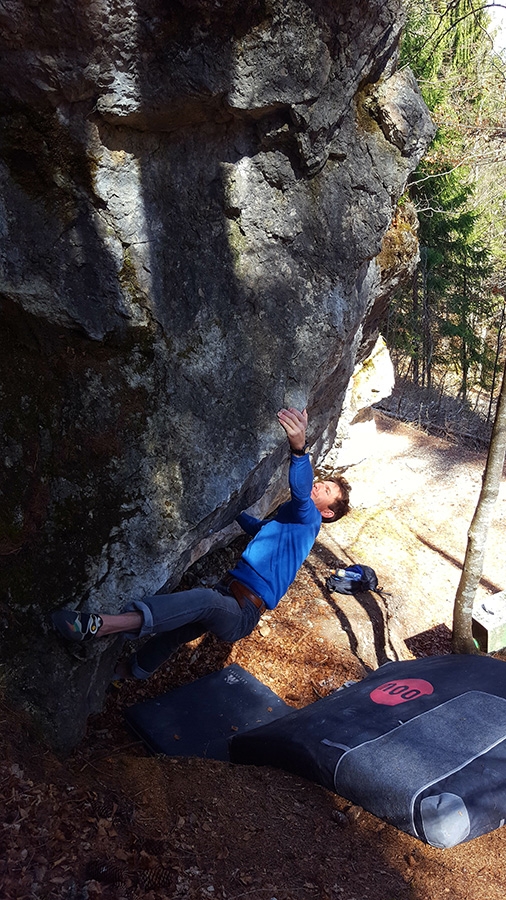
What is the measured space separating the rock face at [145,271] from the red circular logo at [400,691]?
5.17 feet

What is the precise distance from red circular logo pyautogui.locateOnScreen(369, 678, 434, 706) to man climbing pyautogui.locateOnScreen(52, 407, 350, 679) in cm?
94

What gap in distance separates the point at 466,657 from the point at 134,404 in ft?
10.0

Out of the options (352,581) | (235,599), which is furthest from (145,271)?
(352,581)

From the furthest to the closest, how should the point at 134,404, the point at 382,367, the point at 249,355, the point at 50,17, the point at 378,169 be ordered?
the point at 382,367 < the point at 378,169 < the point at 249,355 < the point at 134,404 < the point at 50,17

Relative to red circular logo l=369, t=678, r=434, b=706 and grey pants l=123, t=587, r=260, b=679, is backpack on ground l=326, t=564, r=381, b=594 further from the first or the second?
grey pants l=123, t=587, r=260, b=679

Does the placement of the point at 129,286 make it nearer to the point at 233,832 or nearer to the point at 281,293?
the point at 281,293

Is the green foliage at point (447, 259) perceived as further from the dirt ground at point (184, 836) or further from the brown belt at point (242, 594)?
the dirt ground at point (184, 836)

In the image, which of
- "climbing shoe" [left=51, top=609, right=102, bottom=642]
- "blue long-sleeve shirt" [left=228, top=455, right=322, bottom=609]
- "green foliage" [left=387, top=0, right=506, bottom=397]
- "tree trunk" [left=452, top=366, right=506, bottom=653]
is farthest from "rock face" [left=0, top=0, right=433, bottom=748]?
"green foliage" [left=387, top=0, right=506, bottom=397]

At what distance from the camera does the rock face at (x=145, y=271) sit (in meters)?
3.54

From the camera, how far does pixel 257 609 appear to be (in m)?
4.59

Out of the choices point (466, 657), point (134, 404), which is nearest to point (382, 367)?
point (466, 657)

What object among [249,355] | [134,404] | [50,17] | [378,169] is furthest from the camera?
[378,169]

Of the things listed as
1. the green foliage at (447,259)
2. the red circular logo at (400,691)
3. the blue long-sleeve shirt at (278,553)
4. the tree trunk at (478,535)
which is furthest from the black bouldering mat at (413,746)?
the green foliage at (447,259)

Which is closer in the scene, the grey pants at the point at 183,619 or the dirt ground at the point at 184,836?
the dirt ground at the point at 184,836
